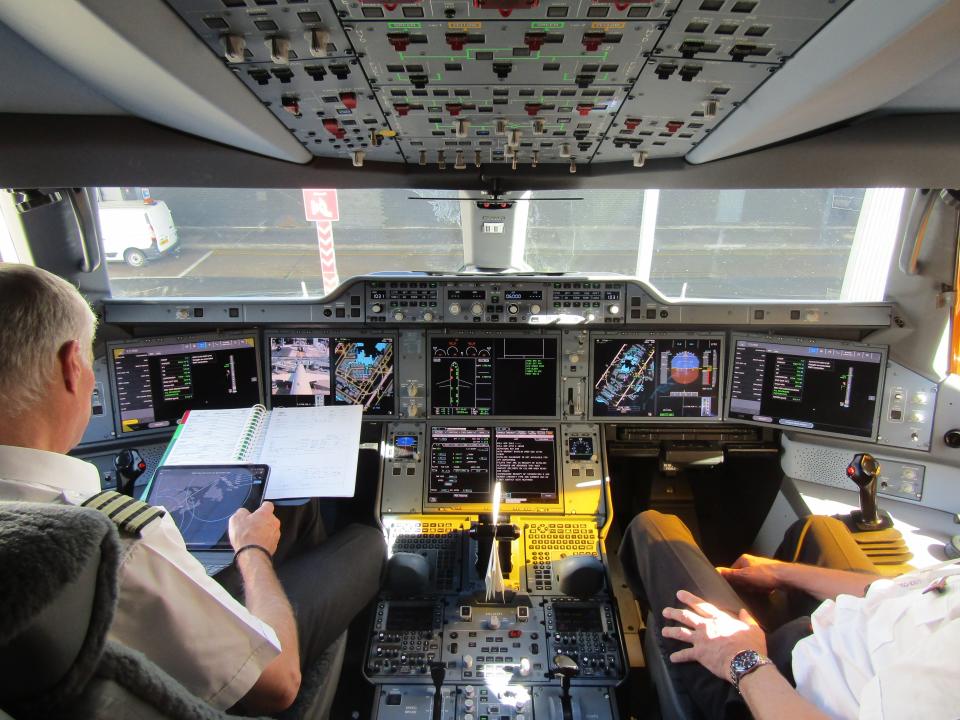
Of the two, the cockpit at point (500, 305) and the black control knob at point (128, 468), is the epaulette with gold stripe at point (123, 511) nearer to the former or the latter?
the cockpit at point (500, 305)

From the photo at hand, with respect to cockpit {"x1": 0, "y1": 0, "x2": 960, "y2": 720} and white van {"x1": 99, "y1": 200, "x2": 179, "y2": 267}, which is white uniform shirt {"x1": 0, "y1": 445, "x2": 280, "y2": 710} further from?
white van {"x1": 99, "y1": 200, "x2": 179, "y2": 267}

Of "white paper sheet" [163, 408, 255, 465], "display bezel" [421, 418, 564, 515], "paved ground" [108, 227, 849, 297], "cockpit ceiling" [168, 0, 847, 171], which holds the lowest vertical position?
"display bezel" [421, 418, 564, 515]

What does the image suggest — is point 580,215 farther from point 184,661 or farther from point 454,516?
point 184,661

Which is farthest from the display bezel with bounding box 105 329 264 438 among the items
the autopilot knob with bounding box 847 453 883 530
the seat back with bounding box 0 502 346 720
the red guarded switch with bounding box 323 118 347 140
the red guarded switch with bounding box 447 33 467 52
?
the autopilot knob with bounding box 847 453 883 530

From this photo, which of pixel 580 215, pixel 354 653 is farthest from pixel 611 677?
pixel 580 215

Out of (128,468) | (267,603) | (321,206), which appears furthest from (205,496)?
(321,206)

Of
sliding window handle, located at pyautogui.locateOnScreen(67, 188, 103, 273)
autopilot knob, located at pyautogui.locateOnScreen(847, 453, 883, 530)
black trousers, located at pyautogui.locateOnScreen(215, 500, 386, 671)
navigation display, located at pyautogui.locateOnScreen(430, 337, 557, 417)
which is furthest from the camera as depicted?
navigation display, located at pyautogui.locateOnScreen(430, 337, 557, 417)

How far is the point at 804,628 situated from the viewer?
61.7 inches

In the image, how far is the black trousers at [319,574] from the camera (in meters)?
1.68

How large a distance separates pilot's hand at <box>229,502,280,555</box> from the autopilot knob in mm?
2261

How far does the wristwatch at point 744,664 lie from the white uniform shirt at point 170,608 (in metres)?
1.04

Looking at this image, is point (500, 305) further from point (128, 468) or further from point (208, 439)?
point (128, 468)

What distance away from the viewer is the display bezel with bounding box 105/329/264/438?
109 inches

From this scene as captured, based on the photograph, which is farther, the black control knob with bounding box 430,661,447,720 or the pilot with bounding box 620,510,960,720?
the black control knob with bounding box 430,661,447,720
